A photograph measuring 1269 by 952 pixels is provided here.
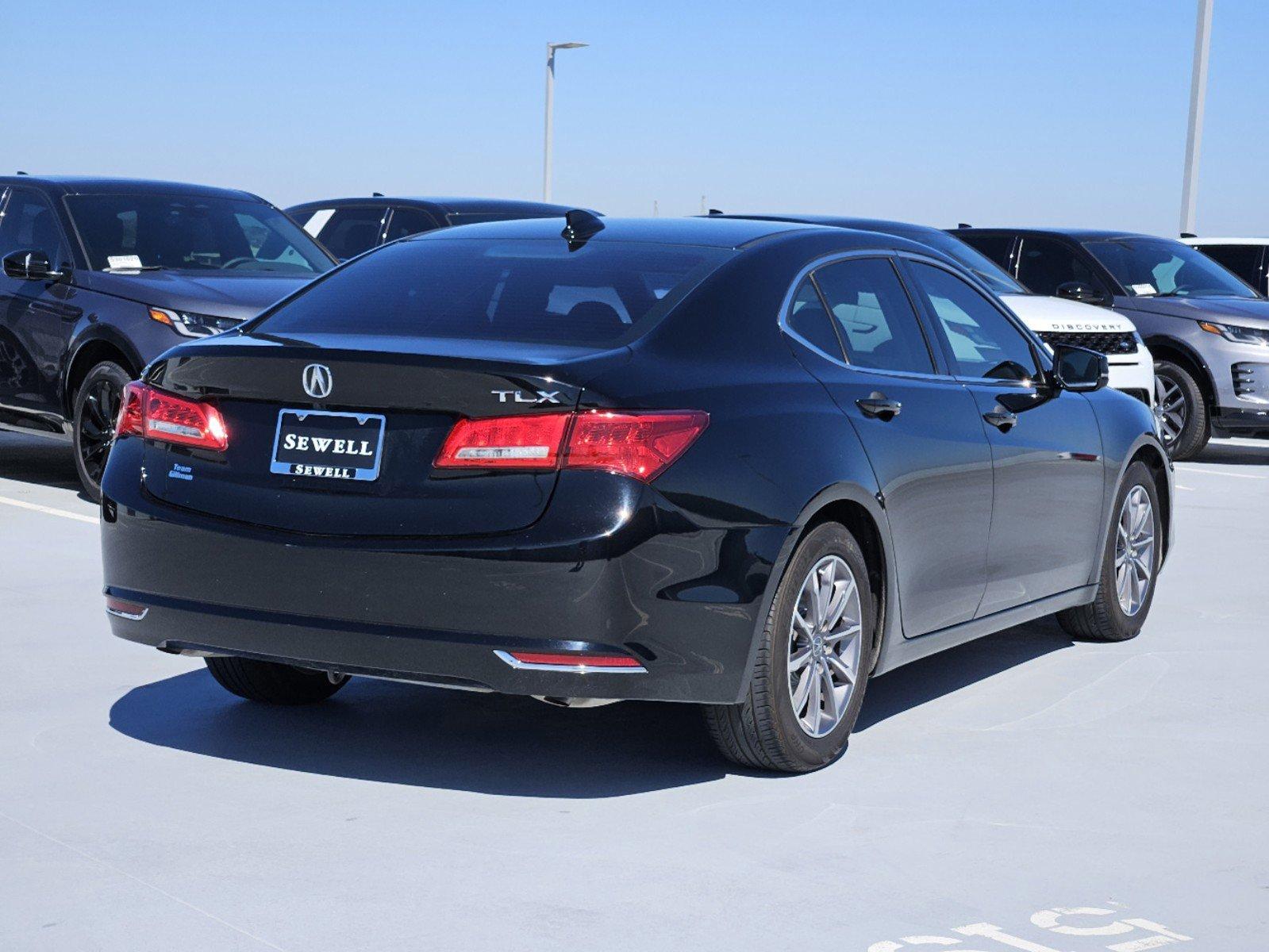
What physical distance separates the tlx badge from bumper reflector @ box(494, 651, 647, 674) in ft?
1.99

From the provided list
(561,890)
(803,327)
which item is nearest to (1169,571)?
(803,327)

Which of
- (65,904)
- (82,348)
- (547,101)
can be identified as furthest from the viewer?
(547,101)

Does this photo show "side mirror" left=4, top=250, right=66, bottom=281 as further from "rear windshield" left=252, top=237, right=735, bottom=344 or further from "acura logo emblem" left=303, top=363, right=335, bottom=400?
"acura logo emblem" left=303, top=363, right=335, bottom=400

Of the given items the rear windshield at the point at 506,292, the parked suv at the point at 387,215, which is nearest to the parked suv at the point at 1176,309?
the parked suv at the point at 387,215

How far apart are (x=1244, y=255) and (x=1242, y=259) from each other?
55 millimetres

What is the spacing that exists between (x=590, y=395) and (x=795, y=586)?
816mm

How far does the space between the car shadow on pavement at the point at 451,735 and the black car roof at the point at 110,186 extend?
230 inches

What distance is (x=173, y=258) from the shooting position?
11.3 meters

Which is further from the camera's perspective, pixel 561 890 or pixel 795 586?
pixel 795 586

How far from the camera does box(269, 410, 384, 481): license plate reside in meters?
4.83

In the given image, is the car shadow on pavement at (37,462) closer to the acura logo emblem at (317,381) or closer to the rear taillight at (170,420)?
the rear taillight at (170,420)

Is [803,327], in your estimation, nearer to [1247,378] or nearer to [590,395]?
[590,395]

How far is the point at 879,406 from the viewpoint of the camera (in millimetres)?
5637

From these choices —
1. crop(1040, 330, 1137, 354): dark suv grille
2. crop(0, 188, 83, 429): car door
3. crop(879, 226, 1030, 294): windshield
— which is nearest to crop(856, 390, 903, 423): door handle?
crop(0, 188, 83, 429): car door
